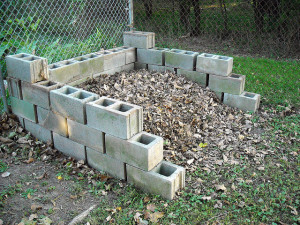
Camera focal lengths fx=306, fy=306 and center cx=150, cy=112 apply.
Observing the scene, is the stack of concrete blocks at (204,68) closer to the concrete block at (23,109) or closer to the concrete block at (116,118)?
the concrete block at (116,118)

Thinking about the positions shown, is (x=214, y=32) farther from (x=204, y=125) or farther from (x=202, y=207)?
(x=202, y=207)

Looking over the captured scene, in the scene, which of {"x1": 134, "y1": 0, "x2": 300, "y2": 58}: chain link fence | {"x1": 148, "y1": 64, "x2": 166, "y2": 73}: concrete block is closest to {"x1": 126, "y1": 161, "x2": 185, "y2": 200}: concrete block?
{"x1": 148, "y1": 64, "x2": 166, "y2": 73}: concrete block

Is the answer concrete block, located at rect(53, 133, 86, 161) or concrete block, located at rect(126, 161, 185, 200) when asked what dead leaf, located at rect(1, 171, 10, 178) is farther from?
concrete block, located at rect(126, 161, 185, 200)

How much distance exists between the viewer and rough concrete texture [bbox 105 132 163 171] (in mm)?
3520

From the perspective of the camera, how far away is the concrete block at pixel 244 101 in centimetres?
572

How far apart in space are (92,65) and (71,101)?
2.03 metres

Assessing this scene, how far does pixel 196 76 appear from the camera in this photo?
6.15m

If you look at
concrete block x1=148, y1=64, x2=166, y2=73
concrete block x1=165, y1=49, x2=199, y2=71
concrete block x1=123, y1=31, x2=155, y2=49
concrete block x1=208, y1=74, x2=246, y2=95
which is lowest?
concrete block x1=208, y1=74, x2=246, y2=95

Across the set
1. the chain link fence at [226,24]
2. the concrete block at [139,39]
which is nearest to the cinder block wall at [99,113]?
the concrete block at [139,39]

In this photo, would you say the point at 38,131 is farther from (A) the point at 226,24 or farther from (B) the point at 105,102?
(A) the point at 226,24

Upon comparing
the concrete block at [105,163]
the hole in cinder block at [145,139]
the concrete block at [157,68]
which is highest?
the concrete block at [157,68]

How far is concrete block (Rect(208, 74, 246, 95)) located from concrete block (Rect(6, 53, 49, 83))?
310 cm

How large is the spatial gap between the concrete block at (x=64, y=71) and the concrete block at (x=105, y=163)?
1.67 m

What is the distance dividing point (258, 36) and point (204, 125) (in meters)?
6.02
